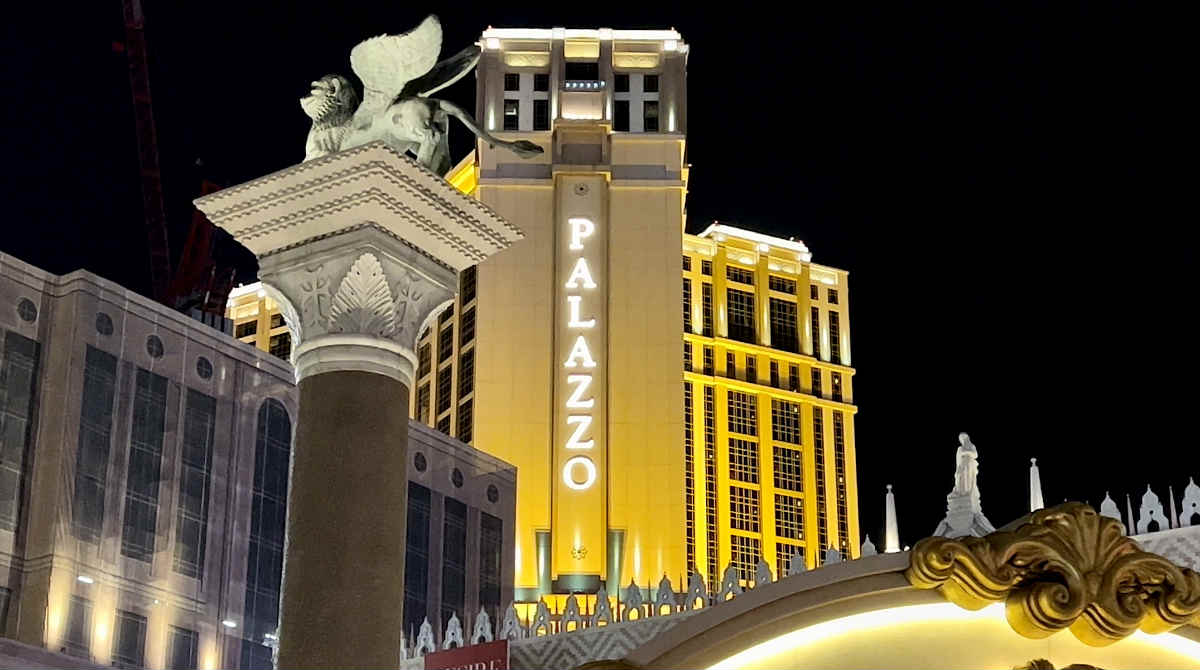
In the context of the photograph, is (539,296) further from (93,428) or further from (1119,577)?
(1119,577)

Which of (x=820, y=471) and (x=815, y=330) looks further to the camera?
(x=815, y=330)

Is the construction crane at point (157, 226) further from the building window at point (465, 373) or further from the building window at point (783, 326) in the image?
the building window at point (783, 326)

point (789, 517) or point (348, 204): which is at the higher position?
point (789, 517)

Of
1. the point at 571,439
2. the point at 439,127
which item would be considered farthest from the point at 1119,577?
the point at 571,439

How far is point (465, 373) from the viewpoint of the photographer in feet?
213

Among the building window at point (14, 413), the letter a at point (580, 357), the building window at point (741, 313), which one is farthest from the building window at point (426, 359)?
the building window at point (14, 413)

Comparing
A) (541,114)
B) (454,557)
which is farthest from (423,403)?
(454,557)

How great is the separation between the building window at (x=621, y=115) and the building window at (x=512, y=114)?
3.27 meters

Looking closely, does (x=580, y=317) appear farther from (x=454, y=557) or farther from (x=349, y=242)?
(x=349, y=242)

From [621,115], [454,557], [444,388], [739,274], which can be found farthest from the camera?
[739,274]

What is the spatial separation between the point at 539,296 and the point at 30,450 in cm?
2061

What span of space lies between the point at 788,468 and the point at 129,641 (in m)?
45.1

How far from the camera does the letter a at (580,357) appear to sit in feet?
184

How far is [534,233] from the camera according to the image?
57.8 meters
